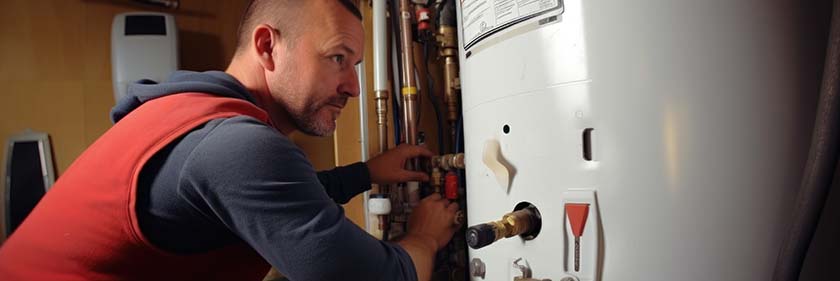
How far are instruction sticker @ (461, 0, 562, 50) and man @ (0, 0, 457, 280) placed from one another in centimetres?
21

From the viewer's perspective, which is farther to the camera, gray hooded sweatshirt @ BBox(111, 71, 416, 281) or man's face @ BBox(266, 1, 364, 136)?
man's face @ BBox(266, 1, 364, 136)

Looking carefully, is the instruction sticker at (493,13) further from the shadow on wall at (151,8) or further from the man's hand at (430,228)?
the shadow on wall at (151,8)

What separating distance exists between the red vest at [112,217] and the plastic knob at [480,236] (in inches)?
12.2

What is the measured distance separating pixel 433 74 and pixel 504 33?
0.43 m

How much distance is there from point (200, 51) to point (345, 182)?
126 centimetres

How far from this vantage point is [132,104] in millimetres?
693

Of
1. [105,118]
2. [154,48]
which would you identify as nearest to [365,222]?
[154,48]

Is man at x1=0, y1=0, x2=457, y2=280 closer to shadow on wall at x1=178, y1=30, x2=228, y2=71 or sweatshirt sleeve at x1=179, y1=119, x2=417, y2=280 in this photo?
sweatshirt sleeve at x1=179, y1=119, x2=417, y2=280

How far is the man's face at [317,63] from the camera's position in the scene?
75cm

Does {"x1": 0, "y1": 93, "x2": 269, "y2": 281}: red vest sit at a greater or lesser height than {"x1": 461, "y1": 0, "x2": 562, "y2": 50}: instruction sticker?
lesser

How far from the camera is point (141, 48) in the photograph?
65.1 inches

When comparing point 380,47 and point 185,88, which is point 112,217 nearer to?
point 185,88

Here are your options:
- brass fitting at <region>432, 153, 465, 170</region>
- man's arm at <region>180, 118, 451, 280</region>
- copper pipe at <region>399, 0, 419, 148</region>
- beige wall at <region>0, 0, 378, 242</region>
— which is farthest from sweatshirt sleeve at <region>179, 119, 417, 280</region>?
beige wall at <region>0, 0, 378, 242</region>

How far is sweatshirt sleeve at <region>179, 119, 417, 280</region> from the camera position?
1.59 ft
